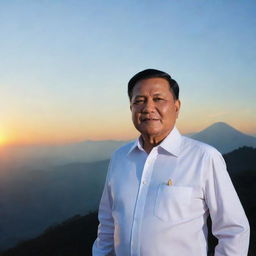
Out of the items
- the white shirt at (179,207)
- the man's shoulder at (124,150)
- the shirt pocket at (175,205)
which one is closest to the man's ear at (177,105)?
the white shirt at (179,207)

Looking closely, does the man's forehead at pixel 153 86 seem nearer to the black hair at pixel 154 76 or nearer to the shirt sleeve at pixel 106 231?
the black hair at pixel 154 76

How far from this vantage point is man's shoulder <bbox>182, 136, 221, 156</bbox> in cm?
186

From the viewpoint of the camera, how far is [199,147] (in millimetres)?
1912

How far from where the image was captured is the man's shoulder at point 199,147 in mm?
1860

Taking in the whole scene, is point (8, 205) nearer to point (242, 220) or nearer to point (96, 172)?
point (96, 172)

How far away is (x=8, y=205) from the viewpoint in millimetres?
68562

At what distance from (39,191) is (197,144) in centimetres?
8066

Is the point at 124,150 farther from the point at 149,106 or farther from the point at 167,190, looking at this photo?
the point at 167,190

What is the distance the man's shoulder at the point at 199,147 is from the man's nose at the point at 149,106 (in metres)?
0.32

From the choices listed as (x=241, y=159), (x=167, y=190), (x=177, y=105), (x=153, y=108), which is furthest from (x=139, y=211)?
(x=241, y=159)

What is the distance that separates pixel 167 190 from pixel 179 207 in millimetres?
121

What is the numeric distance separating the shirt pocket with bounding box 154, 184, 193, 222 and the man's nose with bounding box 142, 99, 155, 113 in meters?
0.53

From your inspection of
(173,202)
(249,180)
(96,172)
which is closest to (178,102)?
(173,202)

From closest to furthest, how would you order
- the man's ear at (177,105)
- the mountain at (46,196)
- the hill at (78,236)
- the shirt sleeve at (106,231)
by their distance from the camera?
the man's ear at (177,105) → the shirt sleeve at (106,231) → the hill at (78,236) → the mountain at (46,196)
